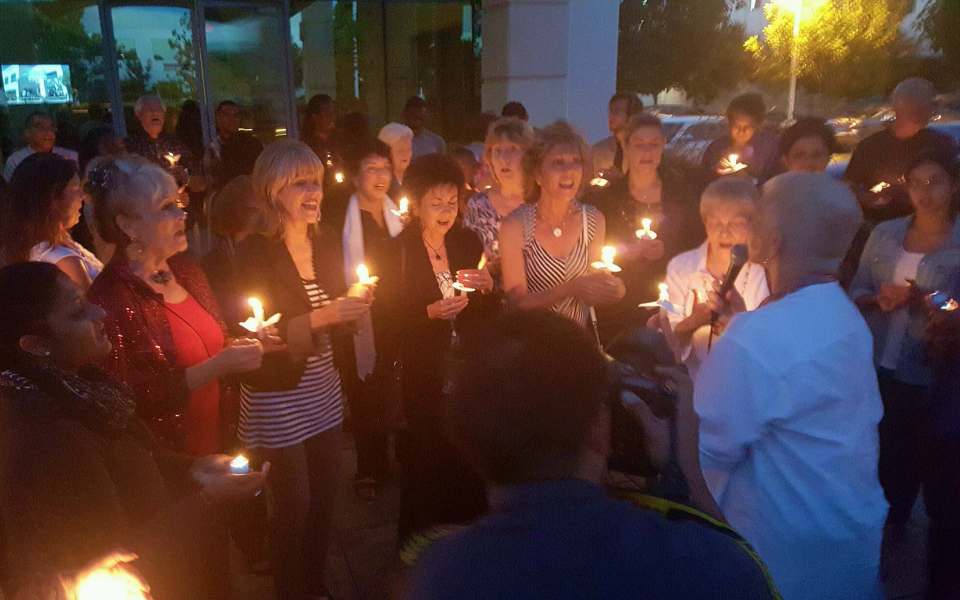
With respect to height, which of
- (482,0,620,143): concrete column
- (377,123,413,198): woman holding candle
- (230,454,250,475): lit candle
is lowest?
(230,454,250,475): lit candle

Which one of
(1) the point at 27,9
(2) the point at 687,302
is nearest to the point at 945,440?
(2) the point at 687,302

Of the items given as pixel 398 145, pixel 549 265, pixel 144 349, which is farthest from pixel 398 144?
pixel 144 349

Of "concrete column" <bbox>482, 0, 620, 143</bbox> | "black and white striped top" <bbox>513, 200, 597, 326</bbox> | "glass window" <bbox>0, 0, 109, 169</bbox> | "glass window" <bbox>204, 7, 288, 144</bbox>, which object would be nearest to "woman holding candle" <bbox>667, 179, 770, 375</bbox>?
"black and white striped top" <bbox>513, 200, 597, 326</bbox>

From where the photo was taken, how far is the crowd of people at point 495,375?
1.23 m

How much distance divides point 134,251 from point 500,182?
8.53ft

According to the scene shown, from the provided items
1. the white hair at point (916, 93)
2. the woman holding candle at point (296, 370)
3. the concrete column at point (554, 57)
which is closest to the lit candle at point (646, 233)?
the woman holding candle at point (296, 370)

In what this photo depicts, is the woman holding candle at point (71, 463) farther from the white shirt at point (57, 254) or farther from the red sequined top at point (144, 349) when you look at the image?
the white shirt at point (57, 254)

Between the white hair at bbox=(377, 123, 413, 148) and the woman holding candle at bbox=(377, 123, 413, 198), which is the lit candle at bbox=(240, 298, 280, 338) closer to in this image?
the woman holding candle at bbox=(377, 123, 413, 198)

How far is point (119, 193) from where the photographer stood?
272 centimetres

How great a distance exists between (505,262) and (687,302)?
3.02 ft

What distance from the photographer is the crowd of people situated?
1.23 meters

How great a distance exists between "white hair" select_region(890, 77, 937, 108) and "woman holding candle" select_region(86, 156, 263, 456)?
5262 mm

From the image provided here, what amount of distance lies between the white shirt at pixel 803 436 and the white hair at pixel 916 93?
4.46 metres

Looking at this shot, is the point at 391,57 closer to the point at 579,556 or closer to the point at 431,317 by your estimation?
the point at 431,317
